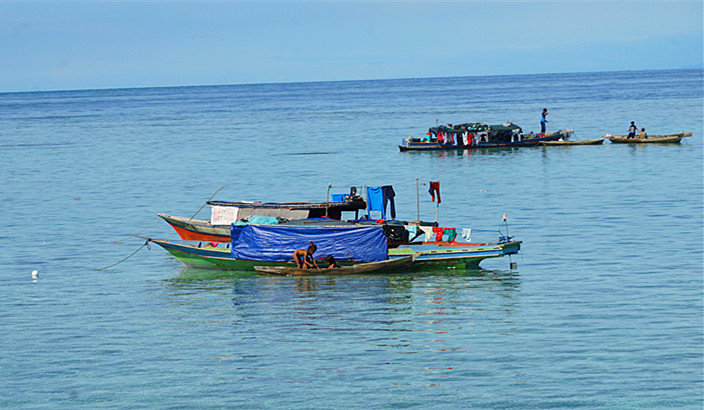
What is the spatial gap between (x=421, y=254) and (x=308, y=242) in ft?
13.6

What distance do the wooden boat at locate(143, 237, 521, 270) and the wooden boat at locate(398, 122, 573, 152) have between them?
40975 millimetres

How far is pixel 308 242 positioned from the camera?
29.8 metres

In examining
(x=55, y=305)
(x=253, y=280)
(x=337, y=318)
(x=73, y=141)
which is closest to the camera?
(x=337, y=318)

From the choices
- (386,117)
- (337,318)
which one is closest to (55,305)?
(337,318)

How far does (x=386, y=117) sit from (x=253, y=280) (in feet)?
326

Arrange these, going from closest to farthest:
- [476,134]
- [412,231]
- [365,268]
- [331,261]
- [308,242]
Answer: [365,268] < [331,261] < [308,242] < [412,231] < [476,134]

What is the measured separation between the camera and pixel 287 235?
1181 inches

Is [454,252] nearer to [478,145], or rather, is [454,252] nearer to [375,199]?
[375,199]

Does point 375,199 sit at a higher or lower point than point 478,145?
higher

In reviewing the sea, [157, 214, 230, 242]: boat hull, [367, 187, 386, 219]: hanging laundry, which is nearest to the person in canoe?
the sea

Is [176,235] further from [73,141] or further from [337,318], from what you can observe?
[73,141]

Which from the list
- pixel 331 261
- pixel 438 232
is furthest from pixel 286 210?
pixel 438 232

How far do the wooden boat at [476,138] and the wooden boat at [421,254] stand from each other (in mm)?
40975

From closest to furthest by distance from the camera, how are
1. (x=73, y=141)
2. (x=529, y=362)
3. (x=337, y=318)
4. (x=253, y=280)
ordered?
1. (x=529, y=362)
2. (x=337, y=318)
3. (x=253, y=280)
4. (x=73, y=141)
